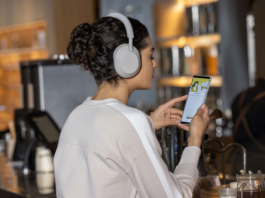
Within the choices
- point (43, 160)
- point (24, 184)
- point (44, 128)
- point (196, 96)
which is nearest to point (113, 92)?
point (196, 96)

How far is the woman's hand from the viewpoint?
1183 mm

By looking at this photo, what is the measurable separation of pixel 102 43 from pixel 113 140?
0.25 metres

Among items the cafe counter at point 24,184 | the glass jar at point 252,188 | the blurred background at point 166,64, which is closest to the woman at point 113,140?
the glass jar at point 252,188

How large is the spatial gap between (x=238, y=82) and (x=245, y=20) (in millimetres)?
533

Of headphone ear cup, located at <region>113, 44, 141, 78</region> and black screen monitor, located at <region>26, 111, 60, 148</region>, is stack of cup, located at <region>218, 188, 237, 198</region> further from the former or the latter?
black screen monitor, located at <region>26, 111, 60, 148</region>

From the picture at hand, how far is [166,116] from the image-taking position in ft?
3.96

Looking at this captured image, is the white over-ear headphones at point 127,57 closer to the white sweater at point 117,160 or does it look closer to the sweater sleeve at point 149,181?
the white sweater at point 117,160

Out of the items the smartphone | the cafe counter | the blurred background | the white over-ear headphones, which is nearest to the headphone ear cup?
the white over-ear headphones

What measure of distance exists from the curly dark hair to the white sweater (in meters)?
0.09

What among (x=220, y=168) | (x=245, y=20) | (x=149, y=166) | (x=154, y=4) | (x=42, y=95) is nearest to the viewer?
(x=149, y=166)

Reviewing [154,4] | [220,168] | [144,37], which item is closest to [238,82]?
[154,4]

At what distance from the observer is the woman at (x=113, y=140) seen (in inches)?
35.6

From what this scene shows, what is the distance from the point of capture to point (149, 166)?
90 centimetres

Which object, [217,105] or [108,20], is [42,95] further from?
[217,105]
